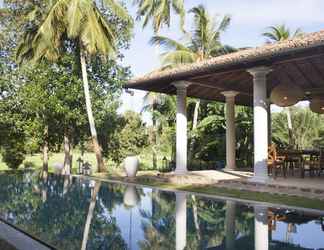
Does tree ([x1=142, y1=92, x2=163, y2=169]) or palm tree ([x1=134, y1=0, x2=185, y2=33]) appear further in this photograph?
palm tree ([x1=134, y1=0, x2=185, y2=33])

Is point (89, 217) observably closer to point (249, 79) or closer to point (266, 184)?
point (266, 184)

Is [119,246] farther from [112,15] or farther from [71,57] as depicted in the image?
[112,15]

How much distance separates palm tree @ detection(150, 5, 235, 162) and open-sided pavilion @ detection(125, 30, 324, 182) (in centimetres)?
515

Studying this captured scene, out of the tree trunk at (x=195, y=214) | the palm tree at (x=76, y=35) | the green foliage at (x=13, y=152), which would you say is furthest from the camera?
the green foliage at (x=13, y=152)

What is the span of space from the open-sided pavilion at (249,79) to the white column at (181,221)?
2.82m

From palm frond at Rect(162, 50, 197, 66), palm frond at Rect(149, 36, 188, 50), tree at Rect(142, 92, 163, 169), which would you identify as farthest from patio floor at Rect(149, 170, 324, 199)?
palm frond at Rect(149, 36, 188, 50)

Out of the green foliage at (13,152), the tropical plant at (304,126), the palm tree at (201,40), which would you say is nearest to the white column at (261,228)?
the palm tree at (201,40)

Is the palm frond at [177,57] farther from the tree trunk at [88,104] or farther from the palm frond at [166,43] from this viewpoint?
the tree trunk at [88,104]

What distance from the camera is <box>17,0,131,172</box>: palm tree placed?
1720 centimetres

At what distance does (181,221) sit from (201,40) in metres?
16.7

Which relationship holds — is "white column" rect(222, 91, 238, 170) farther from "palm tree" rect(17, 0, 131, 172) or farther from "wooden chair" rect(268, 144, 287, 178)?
"palm tree" rect(17, 0, 131, 172)

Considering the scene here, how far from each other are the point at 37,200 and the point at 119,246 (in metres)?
4.67

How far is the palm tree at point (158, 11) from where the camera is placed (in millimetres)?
22547

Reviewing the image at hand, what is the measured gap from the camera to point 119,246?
5.17m
